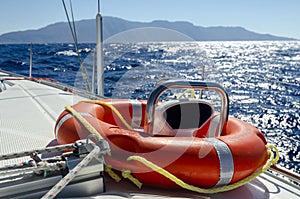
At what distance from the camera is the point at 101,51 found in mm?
2383

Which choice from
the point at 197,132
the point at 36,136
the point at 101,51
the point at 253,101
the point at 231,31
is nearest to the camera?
the point at 197,132

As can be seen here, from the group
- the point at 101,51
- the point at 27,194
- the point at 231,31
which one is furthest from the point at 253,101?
the point at 231,31

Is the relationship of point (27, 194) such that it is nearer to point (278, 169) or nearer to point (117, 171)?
point (117, 171)

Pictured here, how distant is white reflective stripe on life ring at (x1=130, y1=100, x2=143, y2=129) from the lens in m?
1.63

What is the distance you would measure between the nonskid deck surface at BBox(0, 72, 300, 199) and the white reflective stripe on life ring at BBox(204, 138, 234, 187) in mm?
81

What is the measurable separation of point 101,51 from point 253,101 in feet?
16.4

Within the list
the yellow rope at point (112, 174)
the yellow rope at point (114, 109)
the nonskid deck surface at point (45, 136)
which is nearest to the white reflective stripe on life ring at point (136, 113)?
the yellow rope at point (114, 109)

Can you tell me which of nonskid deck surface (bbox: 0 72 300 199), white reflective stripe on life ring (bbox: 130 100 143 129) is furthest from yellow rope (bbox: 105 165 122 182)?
white reflective stripe on life ring (bbox: 130 100 143 129)

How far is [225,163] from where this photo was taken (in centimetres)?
102

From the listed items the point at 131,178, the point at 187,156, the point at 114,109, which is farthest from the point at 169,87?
the point at 114,109

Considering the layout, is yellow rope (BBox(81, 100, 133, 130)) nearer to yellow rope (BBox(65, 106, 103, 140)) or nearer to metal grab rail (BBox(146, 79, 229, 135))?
yellow rope (BBox(65, 106, 103, 140))

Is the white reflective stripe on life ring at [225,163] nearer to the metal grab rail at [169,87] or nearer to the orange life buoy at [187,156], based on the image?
the orange life buoy at [187,156]

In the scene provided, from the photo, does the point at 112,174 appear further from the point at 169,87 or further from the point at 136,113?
the point at 136,113

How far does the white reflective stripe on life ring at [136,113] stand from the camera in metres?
1.63
